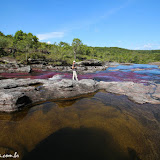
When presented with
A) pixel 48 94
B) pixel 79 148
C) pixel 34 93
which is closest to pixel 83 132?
pixel 79 148

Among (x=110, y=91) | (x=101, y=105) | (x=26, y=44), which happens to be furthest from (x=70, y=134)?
(x=26, y=44)

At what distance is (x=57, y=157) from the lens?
404 centimetres

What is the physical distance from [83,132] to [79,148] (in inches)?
40.8

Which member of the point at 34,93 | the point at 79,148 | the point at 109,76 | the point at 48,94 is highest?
the point at 34,93

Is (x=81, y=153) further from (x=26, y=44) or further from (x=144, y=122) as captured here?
(x=26, y=44)

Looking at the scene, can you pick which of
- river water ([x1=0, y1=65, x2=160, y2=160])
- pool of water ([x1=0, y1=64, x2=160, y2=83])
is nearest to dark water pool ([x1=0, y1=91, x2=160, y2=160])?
river water ([x1=0, y1=65, x2=160, y2=160])

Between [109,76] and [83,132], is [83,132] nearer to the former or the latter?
[83,132]

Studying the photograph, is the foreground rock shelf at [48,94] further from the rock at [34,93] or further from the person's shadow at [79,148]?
the person's shadow at [79,148]

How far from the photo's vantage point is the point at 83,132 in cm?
548

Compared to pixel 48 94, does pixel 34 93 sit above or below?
above

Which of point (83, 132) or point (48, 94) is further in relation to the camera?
point (48, 94)

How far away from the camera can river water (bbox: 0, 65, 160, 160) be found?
168 inches

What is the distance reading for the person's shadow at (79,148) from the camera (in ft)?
13.4

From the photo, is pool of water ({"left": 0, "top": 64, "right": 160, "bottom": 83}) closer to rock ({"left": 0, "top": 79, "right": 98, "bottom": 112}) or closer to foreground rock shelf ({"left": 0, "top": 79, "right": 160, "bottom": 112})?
foreground rock shelf ({"left": 0, "top": 79, "right": 160, "bottom": 112})
